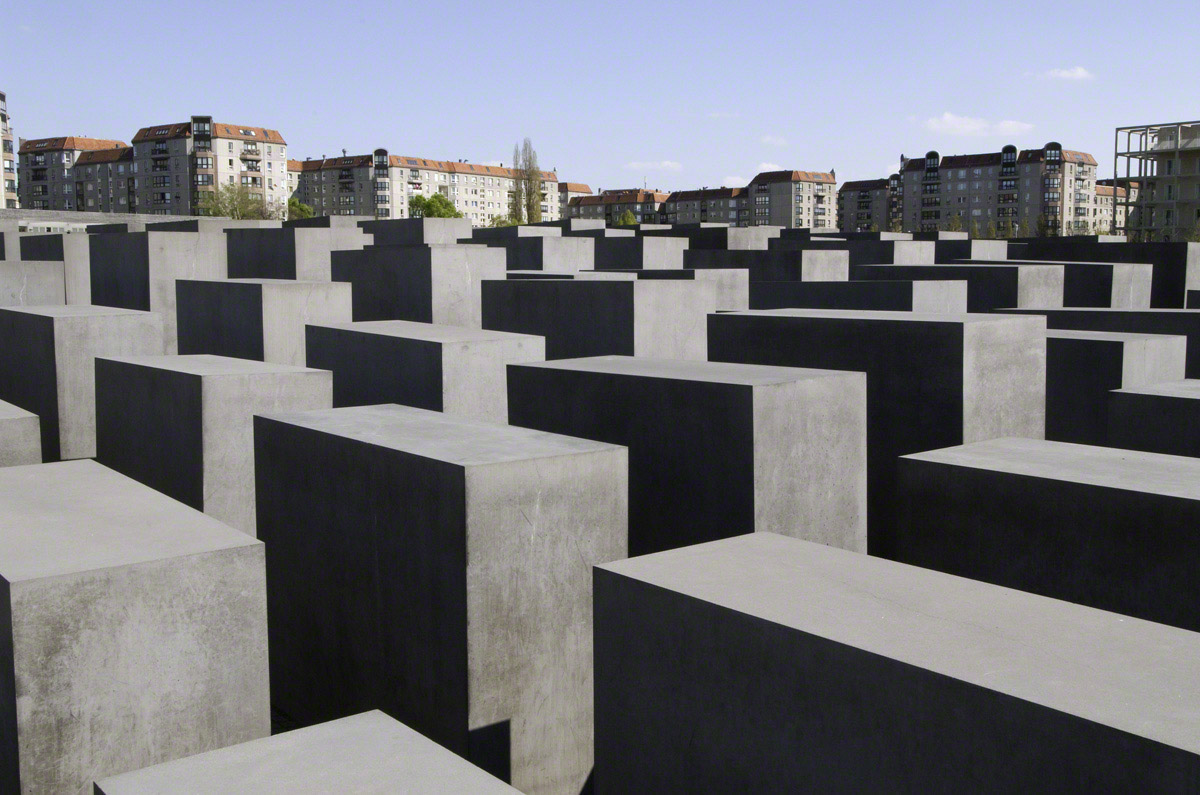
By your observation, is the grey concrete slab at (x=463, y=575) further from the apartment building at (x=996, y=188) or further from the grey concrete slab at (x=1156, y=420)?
the apartment building at (x=996, y=188)

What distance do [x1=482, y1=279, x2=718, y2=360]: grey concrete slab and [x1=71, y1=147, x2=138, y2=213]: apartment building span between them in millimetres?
103820

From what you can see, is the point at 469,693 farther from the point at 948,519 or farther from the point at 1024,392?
the point at 1024,392

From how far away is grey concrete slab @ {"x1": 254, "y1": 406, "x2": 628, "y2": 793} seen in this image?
514 centimetres

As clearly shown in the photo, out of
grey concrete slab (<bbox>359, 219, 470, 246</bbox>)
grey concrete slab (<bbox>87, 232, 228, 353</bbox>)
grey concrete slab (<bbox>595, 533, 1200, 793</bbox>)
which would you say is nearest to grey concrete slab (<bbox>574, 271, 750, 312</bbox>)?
grey concrete slab (<bbox>87, 232, 228, 353</bbox>)

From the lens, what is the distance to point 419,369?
8.31 meters

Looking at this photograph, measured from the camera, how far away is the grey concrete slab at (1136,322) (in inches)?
434

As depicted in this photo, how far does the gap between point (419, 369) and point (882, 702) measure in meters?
5.50

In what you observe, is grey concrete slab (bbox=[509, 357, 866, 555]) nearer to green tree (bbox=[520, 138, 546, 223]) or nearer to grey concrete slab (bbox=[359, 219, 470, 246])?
grey concrete slab (bbox=[359, 219, 470, 246])

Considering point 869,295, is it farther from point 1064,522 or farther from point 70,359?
point 70,359

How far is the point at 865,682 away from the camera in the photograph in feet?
11.2

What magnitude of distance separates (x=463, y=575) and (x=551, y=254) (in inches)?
420

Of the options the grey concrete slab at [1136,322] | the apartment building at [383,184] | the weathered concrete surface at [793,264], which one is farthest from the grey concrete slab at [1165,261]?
the apartment building at [383,184]

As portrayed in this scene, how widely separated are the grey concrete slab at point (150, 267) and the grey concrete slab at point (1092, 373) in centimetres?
961

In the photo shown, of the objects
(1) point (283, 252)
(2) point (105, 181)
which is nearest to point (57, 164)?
(2) point (105, 181)
